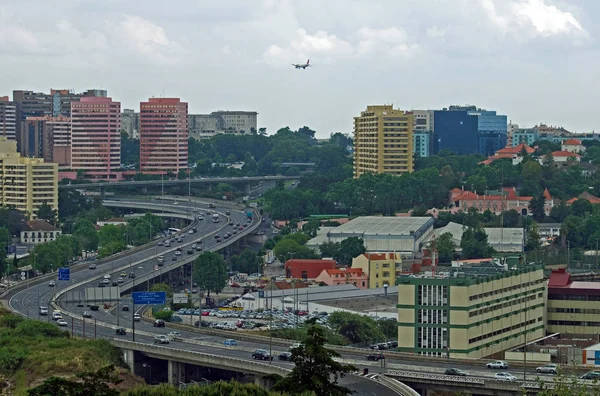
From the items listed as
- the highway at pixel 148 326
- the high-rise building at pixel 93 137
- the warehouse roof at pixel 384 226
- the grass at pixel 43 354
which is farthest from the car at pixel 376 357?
the high-rise building at pixel 93 137

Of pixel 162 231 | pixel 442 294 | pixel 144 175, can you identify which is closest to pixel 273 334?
pixel 442 294

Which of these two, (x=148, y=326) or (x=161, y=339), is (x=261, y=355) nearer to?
(x=161, y=339)

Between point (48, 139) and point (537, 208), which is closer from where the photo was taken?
point (537, 208)

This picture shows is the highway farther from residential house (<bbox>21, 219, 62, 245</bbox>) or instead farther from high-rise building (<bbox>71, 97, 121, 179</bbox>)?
high-rise building (<bbox>71, 97, 121, 179</bbox>)

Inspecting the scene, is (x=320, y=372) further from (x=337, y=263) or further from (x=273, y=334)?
(x=337, y=263)

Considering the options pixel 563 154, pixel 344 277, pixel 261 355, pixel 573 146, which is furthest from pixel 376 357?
pixel 573 146

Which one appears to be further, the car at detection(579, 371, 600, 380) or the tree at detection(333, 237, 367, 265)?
the tree at detection(333, 237, 367, 265)

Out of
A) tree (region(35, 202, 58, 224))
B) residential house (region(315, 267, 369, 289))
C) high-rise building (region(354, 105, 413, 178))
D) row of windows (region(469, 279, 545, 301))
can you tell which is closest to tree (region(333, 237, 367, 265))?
residential house (region(315, 267, 369, 289))
